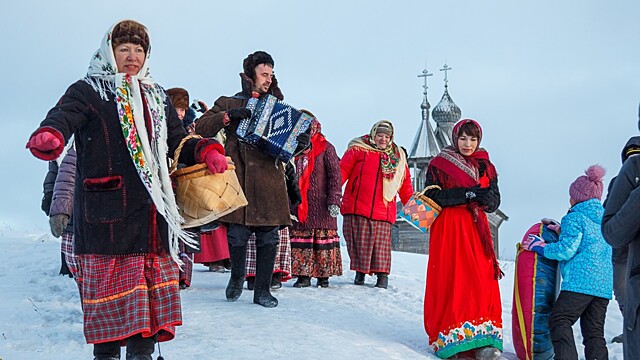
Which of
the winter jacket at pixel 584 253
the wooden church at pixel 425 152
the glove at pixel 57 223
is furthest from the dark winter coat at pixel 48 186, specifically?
the wooden church at pixel 425 152

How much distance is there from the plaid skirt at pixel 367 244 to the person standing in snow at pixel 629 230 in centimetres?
572

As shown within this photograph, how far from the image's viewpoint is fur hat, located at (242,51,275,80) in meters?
6.67

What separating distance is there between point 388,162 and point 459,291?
3712 mm

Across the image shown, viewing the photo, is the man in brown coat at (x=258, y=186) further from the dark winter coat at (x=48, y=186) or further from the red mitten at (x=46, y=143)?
the red mitten at (x=46, y=143)

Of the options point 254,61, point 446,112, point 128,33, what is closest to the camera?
point 128,33

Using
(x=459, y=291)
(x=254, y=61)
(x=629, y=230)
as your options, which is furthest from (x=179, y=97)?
(x=629, y=230)

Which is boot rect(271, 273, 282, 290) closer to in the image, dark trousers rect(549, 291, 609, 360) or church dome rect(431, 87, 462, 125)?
dark trousers rect(549, 291, 609, 360)

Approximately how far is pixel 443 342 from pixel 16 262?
729 cm

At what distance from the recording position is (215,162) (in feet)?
13.7

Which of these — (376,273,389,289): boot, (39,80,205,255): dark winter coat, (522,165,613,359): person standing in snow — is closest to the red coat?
(376,273,389,289): boot

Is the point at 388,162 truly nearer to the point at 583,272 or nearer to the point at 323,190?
the point at 323,190

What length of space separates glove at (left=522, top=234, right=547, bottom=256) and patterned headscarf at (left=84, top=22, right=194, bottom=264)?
3.05 m

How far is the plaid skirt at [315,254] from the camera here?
29.4 feet

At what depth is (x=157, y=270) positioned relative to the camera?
4.06 m
